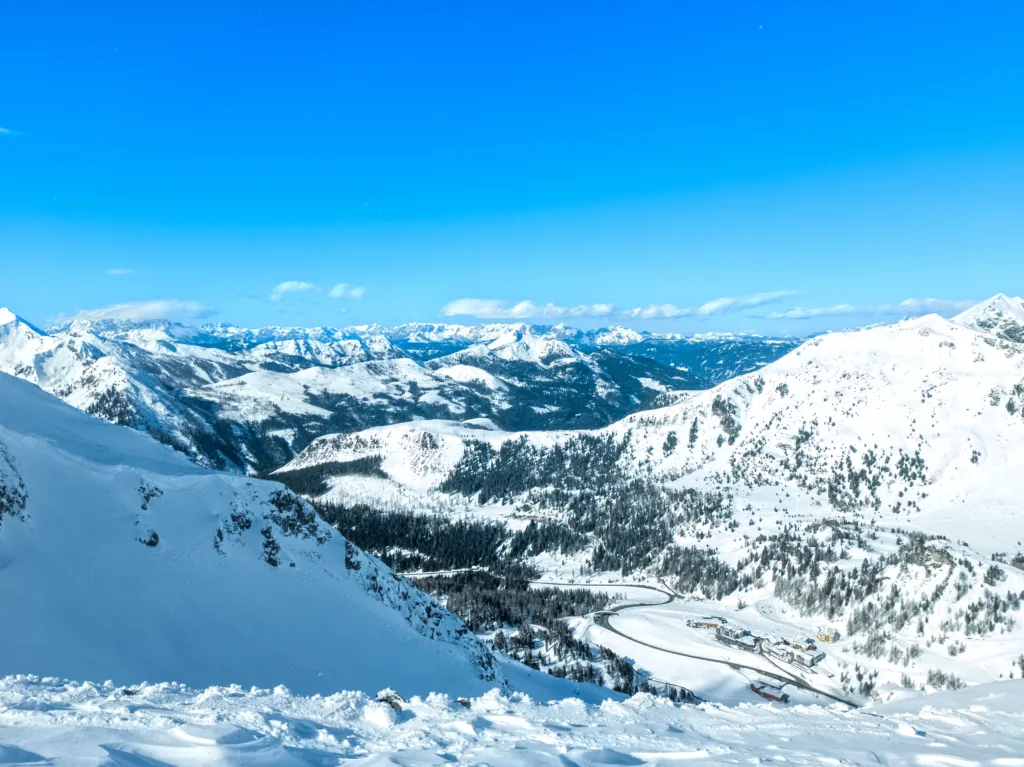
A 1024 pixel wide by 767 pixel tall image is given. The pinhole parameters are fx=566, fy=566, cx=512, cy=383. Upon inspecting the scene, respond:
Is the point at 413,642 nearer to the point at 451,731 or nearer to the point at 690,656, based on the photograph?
the point at 451,731

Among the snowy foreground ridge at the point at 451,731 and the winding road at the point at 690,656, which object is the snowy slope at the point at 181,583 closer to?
the snowy foreground ridge at the point at 451,731

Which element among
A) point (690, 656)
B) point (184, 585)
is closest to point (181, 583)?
point (184, 585)

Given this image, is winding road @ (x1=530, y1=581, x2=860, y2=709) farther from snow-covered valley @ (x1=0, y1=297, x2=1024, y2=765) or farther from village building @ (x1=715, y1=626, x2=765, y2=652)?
village building @ (x1=715, y1=626, x2=765, y2=652)

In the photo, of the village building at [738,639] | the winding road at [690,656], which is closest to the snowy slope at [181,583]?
the winding road at [690,656]

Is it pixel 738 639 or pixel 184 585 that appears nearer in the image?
pixel 184 585

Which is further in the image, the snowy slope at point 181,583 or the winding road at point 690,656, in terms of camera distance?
the winding road at point 690,656
